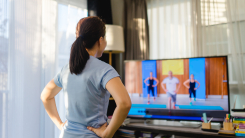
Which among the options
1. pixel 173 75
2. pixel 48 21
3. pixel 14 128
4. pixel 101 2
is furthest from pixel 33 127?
pixel 101 2

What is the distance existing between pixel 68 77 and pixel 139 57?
2391 mm

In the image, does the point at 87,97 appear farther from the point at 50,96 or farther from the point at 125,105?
the point at 50,96

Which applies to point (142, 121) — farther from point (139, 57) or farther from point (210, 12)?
point (210, 12)

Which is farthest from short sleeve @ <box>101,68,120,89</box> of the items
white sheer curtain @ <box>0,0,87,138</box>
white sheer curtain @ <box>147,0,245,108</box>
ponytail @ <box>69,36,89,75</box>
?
white sheer curtain @ <box>147,0,245,108</box>

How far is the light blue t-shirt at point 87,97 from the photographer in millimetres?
905

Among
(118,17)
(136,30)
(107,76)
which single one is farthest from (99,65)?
(118,17)

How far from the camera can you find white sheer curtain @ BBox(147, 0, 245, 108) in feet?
8.56

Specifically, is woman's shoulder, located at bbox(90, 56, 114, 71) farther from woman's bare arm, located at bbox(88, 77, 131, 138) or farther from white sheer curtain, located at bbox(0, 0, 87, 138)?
white sheer curtain, located at bbox(0, 0, 87, 138)

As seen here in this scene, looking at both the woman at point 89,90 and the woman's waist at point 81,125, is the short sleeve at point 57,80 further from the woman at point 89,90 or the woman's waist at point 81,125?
the woman's waist at point 81,125

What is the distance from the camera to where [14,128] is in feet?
6.57

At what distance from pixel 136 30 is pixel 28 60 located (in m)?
1.81

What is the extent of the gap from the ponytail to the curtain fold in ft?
7.62

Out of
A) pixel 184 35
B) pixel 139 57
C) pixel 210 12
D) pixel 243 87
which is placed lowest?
pixel 243 87

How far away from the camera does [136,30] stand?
335 centimetres
